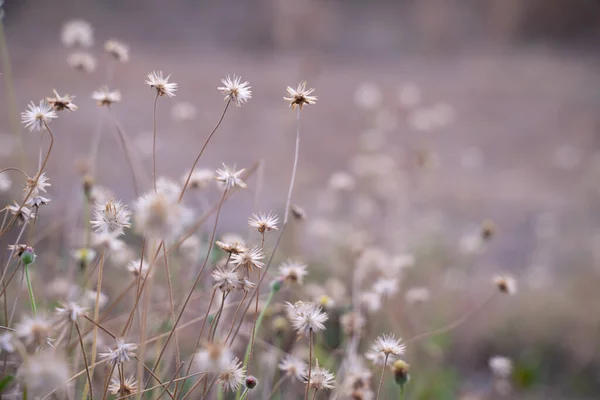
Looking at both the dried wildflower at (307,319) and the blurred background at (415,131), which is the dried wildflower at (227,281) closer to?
the dried wildflower at (307,319)

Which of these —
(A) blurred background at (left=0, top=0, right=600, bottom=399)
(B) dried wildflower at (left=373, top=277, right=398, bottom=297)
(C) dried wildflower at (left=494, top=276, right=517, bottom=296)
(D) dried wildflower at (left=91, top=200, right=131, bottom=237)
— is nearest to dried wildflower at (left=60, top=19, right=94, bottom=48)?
(A) blurred background at (left=0, top=0, right=600, bottom=399)

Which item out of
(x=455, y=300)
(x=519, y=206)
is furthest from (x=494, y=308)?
(x=519, y=206)

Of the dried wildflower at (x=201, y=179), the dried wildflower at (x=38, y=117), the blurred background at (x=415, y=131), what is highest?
the blurred background at (x=415, y=131)

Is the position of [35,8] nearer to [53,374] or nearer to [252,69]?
[252,69]

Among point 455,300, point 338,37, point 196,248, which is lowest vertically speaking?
point 196,248

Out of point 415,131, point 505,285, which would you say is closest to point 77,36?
point 505,285

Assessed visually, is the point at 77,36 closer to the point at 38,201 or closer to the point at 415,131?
the point at 38,201

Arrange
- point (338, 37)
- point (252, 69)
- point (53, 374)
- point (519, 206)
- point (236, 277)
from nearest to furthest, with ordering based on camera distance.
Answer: point (53, 374)
point (236, 277)
point (519, 206)
point (252, 69)
point (338, 37)

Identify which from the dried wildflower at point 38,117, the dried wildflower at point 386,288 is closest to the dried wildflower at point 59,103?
the dried wildflower at point 38,117
